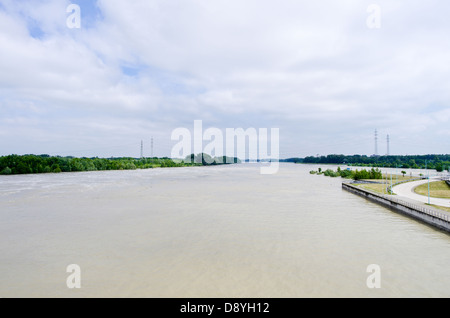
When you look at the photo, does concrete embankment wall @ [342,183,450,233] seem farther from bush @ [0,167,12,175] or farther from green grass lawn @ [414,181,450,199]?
bush @ [0,167,12,175]

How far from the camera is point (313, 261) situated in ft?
28.1

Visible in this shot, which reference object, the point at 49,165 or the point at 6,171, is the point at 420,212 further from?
the point at 49,165

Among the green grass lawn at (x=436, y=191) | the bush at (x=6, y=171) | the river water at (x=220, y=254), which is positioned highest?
the bush at (x=6, y=171)

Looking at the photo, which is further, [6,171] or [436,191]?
[6,171]

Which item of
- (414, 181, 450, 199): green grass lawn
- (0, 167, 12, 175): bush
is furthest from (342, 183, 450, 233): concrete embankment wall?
(0, 167, 12, 175): bush

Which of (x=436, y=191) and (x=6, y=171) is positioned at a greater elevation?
(x=6, y=171)

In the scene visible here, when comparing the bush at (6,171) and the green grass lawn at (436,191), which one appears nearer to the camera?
the green grass lawn at (436,191)

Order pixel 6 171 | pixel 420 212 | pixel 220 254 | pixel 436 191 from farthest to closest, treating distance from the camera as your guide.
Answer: pixel 6 171
pixel 436 191
pixel 420 212
pixel 220 254

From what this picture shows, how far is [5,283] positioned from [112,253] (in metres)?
2.90

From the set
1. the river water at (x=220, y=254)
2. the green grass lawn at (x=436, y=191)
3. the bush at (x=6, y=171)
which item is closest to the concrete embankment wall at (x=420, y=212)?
the river water at (x=220, y=254)

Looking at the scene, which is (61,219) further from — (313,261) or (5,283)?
(313,261)

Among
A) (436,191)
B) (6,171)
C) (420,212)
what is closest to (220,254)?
(420,212)

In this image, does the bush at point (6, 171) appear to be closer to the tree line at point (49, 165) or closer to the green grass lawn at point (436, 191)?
the tree line at point (49, 165)
